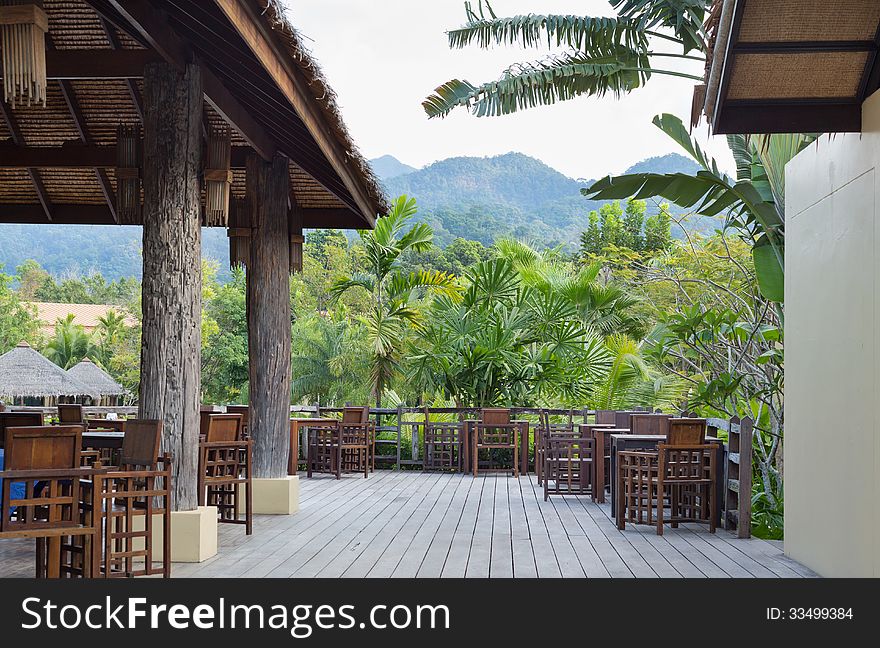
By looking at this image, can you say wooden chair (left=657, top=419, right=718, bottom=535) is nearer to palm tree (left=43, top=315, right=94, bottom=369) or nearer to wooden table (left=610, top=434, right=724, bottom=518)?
wooden table (left=610, top=434, right=724, bottom=518)

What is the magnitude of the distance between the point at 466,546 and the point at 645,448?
254 centimetres

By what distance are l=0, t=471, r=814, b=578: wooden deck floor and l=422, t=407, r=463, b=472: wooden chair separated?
12.5 feet

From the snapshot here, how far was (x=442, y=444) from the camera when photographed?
1397 centimetres

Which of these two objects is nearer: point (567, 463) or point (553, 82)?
point (553, 82)

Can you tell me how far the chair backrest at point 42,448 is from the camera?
4551 mm

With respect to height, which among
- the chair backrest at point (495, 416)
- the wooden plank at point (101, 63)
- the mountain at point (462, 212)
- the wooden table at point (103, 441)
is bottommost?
the chair backrest at point (495, 416)

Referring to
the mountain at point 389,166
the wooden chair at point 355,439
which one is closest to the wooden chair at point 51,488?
the wooden chair at point 355,439

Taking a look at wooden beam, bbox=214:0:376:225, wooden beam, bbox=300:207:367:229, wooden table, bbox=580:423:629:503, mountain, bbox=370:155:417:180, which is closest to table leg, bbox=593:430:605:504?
wooden table, bbox=580:423:629:503

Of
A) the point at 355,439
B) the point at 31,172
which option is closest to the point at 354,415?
the point at 355,439

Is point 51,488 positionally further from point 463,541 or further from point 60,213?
point 60,213

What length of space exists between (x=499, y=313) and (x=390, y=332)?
179cm

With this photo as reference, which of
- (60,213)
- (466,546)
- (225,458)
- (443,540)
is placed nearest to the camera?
(466,546)

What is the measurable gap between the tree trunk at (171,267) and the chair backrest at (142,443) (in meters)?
0.52

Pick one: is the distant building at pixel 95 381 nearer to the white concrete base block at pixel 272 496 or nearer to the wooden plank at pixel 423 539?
the wooden plank at pixel 423 539
